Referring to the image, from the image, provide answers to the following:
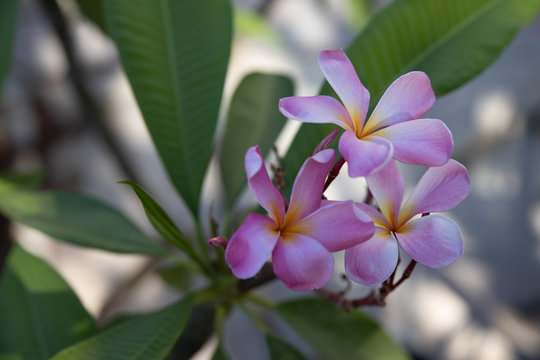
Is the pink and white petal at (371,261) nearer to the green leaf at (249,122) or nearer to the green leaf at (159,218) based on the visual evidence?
the green leaf at (159,218)

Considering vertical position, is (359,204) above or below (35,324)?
above

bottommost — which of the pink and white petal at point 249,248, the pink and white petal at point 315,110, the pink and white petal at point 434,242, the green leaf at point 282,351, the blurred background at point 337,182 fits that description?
the blurred background at point 337,182

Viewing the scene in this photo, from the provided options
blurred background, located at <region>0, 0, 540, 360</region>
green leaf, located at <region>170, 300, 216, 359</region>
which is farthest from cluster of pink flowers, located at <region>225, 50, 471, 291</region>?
blurred background, located at <region>0, 0, 540, 360</region>

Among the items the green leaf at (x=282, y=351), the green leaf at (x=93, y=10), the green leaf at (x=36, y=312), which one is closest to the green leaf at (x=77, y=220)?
the green leaf at (x=36, y=312)

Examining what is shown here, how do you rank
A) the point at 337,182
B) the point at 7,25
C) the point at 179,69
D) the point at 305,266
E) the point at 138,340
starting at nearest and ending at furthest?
1. the point at 305,266
2. the point at 138,340
3. the point at 179,69
4. the point at 7,25
5. the point at 337,182

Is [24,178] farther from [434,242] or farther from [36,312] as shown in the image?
[434,242]

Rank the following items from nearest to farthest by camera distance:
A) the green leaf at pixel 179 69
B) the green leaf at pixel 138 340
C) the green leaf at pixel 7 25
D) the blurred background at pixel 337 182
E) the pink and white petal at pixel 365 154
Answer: the pink and white petal at pixel 365 154, the green leaf at pixel 138 340, the green leaf at pixel 179 69, the green leaf at pixel 7 25, the blurred background at pixel 337 182

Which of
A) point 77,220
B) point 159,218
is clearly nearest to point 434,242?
point 159,218

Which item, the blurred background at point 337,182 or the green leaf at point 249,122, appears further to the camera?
the blurred background at point 337,182

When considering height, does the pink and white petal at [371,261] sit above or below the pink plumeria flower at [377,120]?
below
